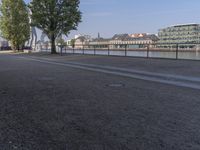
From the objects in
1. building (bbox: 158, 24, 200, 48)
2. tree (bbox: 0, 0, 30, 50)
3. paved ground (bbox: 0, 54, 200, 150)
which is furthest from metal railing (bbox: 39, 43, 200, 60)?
tree (bbox: 0, 0, 30, 50)

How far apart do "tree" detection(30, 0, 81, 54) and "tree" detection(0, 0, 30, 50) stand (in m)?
13.2

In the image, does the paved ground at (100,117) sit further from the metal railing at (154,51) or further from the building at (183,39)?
the building at (183,39)

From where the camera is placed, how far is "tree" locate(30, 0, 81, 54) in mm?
31609

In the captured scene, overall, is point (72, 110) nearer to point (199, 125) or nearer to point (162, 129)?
point (162, 129)

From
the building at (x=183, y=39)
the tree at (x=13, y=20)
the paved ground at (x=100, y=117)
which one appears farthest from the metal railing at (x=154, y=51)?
the tree at (x=13, y=20)

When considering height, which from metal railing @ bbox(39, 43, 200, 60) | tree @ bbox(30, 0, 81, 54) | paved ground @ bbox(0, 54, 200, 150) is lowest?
paved ground @ bbox(0, 54, 200, 150)

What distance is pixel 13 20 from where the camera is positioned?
44156mm

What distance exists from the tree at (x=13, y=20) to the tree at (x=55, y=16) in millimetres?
13219

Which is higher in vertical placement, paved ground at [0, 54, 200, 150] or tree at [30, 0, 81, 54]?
tree at [30, 0, 81, 54]

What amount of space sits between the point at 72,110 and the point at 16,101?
5.80 ft

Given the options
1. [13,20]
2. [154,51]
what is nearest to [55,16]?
[154,51]

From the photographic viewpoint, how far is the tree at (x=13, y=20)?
43812mm

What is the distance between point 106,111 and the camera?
579 cm

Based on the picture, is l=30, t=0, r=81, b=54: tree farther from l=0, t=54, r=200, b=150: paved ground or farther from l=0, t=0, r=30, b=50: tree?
l=0, t=54, r=200, b=150: paved ground
